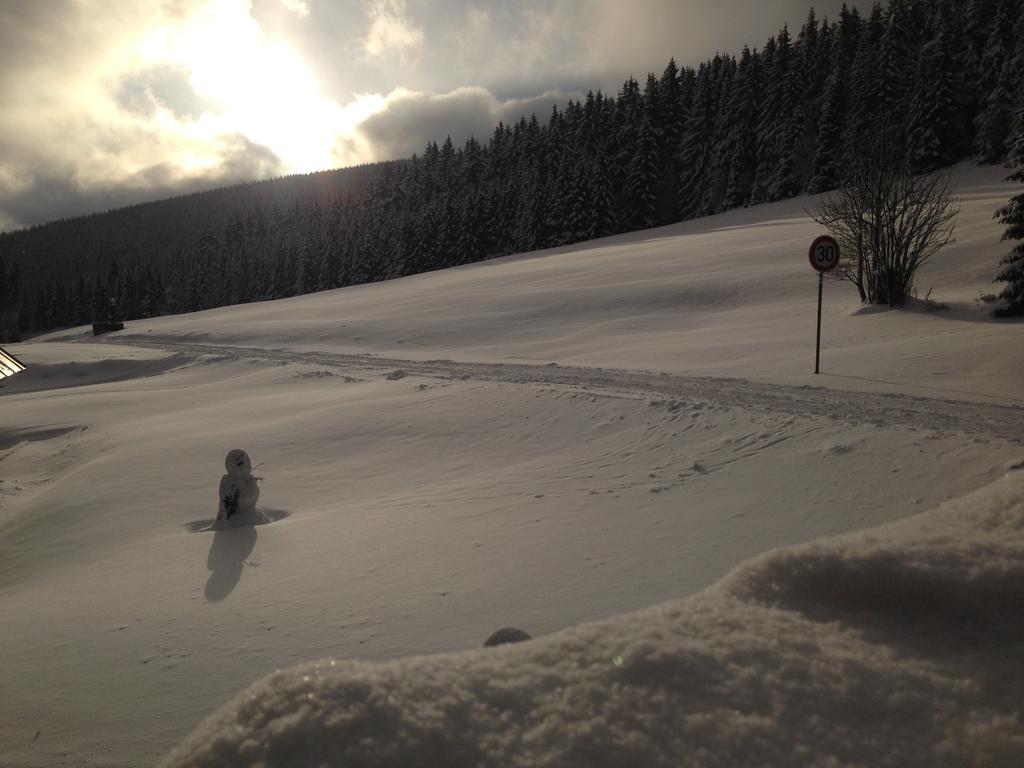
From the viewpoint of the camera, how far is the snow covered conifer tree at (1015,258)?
13.5 m

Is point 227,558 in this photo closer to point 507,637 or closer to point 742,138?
point 507,637

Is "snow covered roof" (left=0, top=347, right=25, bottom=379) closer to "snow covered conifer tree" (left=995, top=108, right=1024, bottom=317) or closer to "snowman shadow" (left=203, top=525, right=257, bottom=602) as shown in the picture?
"snowman shadow" (left=203, top=525, right=257, bottom=602)

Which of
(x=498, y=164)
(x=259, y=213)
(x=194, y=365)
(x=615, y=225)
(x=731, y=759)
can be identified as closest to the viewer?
(x=731, y=759)

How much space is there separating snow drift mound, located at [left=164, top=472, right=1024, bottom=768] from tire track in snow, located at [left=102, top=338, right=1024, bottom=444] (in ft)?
21.3

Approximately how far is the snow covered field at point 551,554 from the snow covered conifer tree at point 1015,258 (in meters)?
0.68

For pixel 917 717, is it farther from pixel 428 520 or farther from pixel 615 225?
pixel 615 225

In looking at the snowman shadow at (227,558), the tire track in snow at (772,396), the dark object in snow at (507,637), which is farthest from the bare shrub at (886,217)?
the dark object in snow at (507,637)

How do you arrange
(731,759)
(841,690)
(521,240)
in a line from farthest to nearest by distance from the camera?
(521,240) < (841,690) < (731,759)

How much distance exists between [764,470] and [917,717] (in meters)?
5.56

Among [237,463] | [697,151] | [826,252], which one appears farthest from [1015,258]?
[697,151]

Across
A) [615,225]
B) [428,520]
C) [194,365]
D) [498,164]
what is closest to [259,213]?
[498,164]

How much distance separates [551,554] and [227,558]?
10.7ft

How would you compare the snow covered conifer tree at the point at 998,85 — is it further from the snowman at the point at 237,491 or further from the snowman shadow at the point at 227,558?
the snowman shadow at the point at 227,558

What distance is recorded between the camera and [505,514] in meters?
6.08
